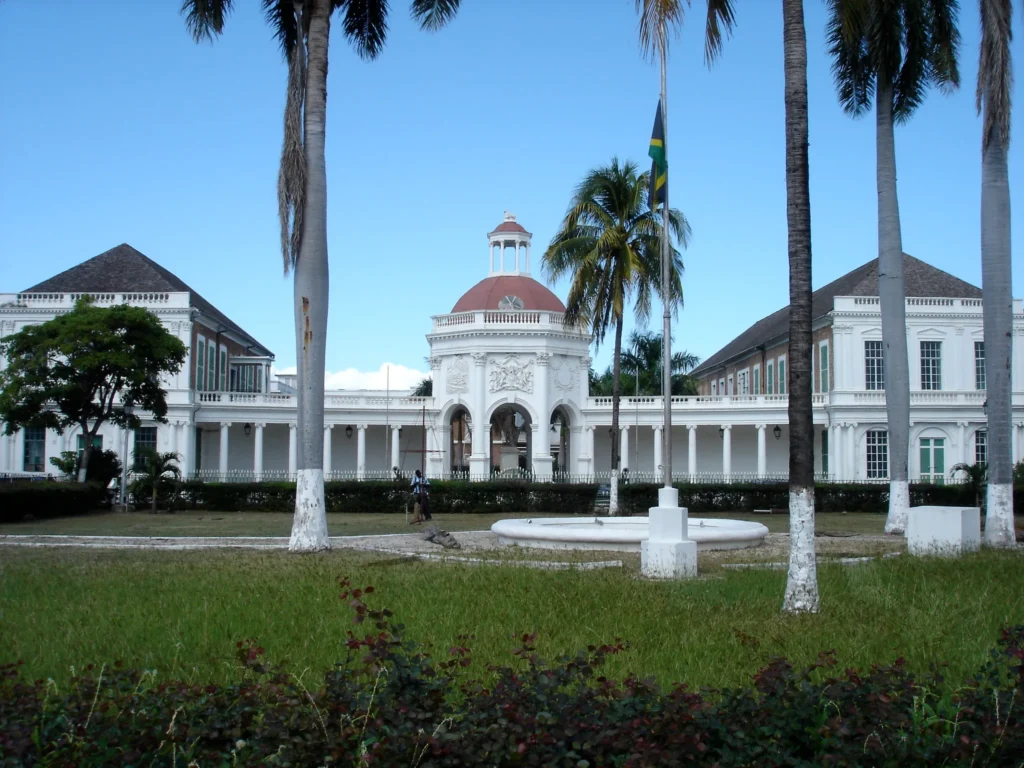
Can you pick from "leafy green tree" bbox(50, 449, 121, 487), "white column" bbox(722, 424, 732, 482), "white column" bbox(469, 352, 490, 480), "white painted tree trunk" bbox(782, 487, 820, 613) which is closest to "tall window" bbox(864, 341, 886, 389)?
"white column" bbox(722, 424, 732, 482)

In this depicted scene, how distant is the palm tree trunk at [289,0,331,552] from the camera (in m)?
16.8

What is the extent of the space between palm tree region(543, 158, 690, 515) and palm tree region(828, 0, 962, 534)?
776cm

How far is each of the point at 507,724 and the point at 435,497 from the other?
2852cm

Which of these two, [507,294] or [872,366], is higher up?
[507,294]

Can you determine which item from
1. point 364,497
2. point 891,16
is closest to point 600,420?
point 364,497

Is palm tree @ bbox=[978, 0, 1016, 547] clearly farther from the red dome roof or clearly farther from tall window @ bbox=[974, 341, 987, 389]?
tall window @ bbox=[974, 341, 987, 389]

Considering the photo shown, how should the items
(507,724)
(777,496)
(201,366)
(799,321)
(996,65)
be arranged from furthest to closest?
(201,366), (777,496), (996,65), (799,321), (507,724)

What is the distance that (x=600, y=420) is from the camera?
157 ft

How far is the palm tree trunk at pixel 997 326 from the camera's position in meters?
17.9

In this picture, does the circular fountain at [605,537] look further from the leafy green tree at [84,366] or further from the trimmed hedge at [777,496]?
the leafy green tree at [84,366]

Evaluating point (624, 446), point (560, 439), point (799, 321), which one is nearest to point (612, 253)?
point (799, 321)

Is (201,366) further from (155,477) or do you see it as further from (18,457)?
(155,477)

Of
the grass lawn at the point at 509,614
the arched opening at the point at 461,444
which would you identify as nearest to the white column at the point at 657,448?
the arched opening at the point at 461,444

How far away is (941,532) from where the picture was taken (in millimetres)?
15820
